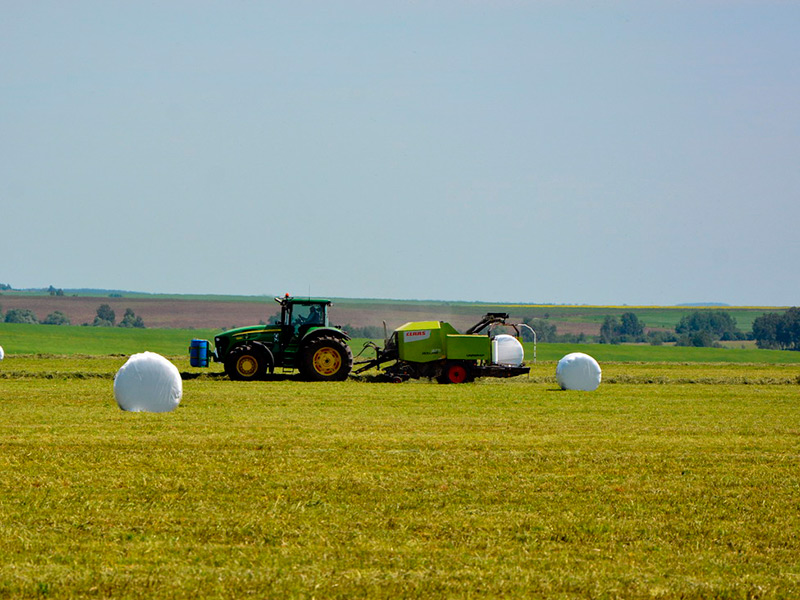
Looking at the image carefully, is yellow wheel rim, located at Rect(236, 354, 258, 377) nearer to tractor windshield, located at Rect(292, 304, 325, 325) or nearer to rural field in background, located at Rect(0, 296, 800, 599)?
tractor windshield, located at Rect(292, 304, 325, 325)

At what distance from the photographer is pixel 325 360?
33.0 meters

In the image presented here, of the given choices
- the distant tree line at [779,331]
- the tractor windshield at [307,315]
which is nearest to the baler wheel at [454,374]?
the tractor windshield at [307,315]

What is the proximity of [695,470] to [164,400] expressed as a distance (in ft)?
38.6

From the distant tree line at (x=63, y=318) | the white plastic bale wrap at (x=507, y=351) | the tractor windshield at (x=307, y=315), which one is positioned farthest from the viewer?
the distant tree line at (x=63, y=318)

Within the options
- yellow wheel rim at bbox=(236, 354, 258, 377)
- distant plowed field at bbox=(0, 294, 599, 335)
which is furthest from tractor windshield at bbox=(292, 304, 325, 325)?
distant plowed field at bbox=(0, 294, 599, 335)

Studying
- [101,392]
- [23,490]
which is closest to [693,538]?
[23,490]

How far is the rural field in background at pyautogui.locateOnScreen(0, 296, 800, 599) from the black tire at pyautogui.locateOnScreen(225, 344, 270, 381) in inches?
336

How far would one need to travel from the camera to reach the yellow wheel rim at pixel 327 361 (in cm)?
3294

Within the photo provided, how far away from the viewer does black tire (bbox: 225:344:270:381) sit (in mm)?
32875

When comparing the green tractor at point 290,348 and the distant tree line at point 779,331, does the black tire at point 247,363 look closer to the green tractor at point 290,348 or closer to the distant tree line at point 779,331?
the green tractor at point 290,348

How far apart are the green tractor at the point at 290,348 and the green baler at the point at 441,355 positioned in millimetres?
2057

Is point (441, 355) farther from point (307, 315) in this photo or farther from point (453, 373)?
point (307, 315)

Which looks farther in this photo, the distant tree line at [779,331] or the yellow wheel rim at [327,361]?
the distant tree line at [779,331]

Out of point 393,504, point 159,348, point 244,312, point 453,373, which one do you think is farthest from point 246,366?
point 244,312
